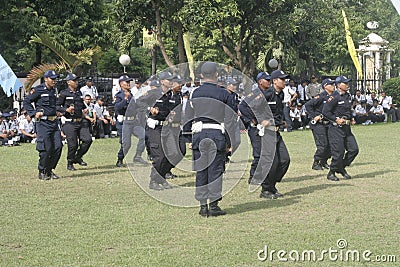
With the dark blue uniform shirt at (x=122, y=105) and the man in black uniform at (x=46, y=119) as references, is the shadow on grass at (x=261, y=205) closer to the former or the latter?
the man in black uniform at (x=46, y=119)

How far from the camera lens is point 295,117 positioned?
27.5 metres

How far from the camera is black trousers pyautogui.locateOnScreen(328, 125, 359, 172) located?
13107 millimetres

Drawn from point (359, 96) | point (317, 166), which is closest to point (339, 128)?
point (317, 166)

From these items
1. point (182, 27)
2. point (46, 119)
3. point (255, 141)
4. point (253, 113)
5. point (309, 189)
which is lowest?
point (309, 189)

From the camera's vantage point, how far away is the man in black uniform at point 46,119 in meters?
13.5

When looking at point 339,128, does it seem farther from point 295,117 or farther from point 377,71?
point 377,71

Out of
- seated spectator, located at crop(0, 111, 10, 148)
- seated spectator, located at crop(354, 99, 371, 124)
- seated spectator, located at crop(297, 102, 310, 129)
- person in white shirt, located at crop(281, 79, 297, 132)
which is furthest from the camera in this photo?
seated spectator, located at crop(354, 99, 371, 124)

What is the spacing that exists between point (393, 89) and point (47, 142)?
24.5 metres

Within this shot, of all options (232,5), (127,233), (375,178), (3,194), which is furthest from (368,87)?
(127,233)

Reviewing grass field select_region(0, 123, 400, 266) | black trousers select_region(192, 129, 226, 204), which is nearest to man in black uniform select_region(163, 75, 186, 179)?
grass field select_region(0, 123, 400, 266)

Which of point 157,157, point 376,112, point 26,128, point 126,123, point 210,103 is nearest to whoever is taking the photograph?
point 210,103

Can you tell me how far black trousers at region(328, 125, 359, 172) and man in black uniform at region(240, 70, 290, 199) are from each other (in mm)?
1906

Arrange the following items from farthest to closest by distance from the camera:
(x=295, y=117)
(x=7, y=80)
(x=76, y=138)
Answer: (x=295, y=117)
(x=7, y=80)
(x=76, y=138)

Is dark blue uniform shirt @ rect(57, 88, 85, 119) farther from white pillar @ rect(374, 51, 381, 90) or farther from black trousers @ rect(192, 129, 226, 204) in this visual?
white pillar @ rect(374, 51, 381, 90)
